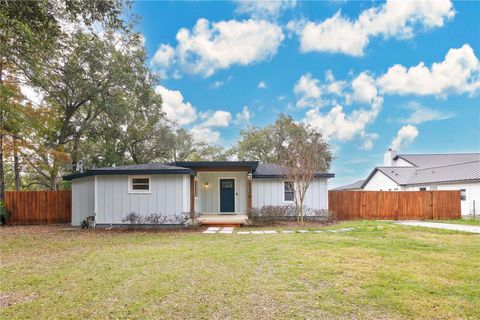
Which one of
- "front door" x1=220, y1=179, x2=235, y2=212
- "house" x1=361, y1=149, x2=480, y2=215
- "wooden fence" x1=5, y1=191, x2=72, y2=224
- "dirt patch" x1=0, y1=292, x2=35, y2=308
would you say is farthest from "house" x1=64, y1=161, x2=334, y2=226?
"house" x1=361, y1=149, x2=480, y2=215

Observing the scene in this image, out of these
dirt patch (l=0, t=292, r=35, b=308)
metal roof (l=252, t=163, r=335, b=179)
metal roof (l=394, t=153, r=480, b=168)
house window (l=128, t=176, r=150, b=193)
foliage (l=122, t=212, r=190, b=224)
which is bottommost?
foliage (l=122, t=212, r=190, b=224)

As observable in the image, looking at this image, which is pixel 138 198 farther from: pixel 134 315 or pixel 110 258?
pixel 134 315

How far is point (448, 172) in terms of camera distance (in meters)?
19.0

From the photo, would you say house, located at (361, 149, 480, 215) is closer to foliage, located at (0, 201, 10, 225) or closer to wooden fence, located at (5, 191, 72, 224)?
wooden fence, located at (5, 191, 72, 224)

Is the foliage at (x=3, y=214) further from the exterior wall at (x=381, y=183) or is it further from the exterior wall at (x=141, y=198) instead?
the exterior wall at (x=381, y=183)

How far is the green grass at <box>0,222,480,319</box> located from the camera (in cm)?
341

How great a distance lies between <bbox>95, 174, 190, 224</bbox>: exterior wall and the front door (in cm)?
388

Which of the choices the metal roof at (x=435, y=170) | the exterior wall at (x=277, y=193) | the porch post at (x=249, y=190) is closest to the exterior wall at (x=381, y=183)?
the metal roof at (x=435, y=170)

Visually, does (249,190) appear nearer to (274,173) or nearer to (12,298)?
(274,173)

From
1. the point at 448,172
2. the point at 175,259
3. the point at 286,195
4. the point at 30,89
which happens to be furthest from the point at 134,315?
the point at 448,172

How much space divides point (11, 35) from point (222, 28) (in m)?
9.93

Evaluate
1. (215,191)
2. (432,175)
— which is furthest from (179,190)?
(432,175)

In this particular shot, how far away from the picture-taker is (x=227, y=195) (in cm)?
1512

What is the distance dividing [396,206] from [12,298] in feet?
49.1
